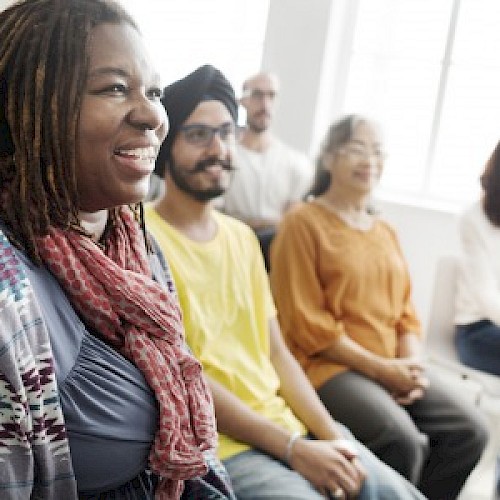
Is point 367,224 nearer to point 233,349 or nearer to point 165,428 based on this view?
point 233,349

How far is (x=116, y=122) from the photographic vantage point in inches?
34.2

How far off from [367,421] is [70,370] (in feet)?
3.84

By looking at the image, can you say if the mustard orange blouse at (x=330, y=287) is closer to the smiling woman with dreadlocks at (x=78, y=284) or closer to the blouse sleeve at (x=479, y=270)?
the blouse sleeve at (x=479, y=270)

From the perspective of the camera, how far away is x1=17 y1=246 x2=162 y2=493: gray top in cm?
83

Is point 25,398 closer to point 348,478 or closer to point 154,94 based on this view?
point 154,94

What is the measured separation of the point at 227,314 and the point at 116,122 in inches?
26.7

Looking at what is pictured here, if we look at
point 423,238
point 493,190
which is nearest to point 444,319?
point 493,190

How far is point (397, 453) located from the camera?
185cm

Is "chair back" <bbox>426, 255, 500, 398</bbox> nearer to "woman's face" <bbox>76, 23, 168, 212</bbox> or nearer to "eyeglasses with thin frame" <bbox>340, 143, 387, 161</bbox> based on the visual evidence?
"eyeglasses with thin frame" <bbox>340, 143, 387, 161</bbox>

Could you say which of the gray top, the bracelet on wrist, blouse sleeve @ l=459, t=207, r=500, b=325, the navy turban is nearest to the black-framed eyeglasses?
the navy turban

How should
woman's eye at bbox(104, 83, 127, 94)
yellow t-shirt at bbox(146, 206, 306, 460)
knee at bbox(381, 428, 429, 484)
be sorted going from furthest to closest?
knee at bbox(381, 428, 429, 484) < yellow t-shirt at bbox(146, 206, 306, 460) < woman's eye at bbox(104, 83, 127, 94)

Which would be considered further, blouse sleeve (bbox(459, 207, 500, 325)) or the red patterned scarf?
blouse sleeve (bbox(459, 207, 500, 325))

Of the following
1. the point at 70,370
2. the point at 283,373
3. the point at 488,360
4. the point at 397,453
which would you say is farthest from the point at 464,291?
the point at 70,370

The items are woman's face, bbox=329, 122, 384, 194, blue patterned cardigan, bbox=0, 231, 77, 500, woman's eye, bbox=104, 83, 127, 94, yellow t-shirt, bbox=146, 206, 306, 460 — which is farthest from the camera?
woman's face, bbox=329, 122, 384, 194
